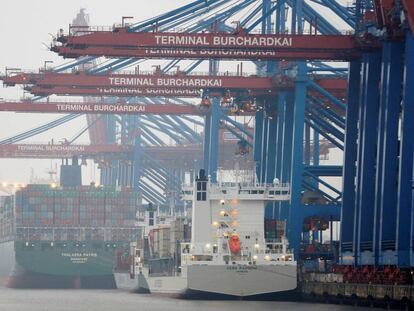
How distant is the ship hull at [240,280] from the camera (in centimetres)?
7994

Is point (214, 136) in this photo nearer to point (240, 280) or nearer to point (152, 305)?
point (240, 280)

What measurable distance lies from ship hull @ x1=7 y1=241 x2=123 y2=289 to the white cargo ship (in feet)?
143

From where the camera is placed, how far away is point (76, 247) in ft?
441

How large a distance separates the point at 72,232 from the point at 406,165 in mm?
68426

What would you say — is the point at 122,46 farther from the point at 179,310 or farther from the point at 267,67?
the point at 267,67

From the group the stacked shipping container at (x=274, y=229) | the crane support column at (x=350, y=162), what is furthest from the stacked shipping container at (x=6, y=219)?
the crane support column at (x=350, y=162)

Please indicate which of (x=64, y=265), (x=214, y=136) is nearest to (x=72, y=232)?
(x=64, y=265)

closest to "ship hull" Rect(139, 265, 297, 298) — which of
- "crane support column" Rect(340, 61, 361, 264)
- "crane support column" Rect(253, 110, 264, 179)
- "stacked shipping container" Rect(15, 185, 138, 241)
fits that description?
"crane support column" Rect(340, 61, 361, 264)

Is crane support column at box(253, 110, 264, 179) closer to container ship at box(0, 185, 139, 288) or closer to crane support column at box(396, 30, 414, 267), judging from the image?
container ship at box(0, 185, 139, 288)

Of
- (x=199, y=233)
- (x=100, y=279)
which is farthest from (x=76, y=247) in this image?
(x=199, y=233)

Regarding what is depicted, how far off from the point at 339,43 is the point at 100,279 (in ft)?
194

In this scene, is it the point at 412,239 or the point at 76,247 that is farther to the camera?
the point at 76,247

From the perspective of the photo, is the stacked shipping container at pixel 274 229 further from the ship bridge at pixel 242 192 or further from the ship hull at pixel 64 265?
the ship hull at pixel 64 265

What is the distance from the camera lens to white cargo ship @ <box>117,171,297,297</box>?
8006 cm
